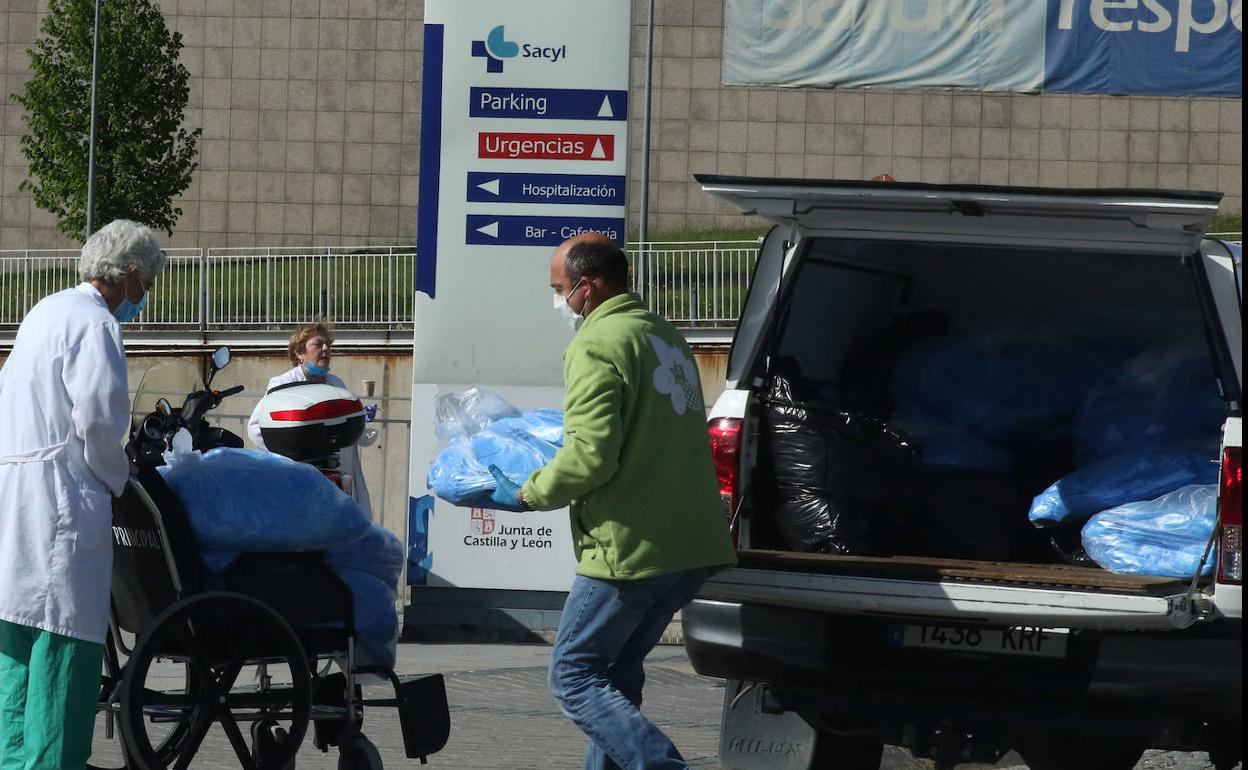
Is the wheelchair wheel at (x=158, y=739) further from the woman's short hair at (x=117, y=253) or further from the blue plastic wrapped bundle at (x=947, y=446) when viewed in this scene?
the blue plastic wrapped bundle at (x=947, y=446)

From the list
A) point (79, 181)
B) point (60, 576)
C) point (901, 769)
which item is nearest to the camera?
point (60, 576)

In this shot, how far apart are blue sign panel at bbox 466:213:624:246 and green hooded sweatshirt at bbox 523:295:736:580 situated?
434 cm

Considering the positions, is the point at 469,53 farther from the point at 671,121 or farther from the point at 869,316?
the point at 671,121

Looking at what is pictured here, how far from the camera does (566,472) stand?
4.89 metres

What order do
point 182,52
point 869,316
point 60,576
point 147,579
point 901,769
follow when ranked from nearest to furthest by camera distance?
point 60,576 → point 147,579 → point 869,316 → point 901,769 → point 182,52

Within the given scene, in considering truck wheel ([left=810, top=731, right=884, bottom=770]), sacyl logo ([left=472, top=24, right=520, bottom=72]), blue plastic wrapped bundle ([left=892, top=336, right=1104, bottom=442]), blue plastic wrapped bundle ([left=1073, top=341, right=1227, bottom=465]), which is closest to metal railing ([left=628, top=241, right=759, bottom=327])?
sacyl logo ([left=472, top=24, right=520, bottom=72])

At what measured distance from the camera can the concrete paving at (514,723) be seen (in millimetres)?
6609

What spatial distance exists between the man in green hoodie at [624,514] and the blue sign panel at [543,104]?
175 inches

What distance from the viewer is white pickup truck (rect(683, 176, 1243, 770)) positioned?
503 cm

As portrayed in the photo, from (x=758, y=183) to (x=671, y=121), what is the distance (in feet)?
86.4

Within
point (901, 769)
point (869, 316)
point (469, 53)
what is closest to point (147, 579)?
point (869, 316)

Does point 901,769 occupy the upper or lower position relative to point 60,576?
lower

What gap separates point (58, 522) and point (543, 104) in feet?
16.9

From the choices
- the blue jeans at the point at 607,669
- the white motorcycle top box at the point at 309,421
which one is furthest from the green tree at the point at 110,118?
the blue jeans at the point at 607,669
